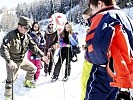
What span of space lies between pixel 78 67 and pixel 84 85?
7380mm

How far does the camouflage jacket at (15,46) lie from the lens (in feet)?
19.5

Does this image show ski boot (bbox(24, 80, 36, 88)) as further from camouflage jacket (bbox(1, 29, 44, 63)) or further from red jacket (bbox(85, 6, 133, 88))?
red jacket (bbox(85, 6, 133, 88))

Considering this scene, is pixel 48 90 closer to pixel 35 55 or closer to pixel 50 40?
pixel 35 55

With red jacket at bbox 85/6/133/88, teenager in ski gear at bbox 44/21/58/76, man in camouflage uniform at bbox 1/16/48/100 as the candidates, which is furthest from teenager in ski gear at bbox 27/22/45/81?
red jacket at bbox 85/6/133/88

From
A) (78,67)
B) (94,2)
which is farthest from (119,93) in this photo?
(78,67)

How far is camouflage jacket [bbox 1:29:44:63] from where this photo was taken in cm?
593

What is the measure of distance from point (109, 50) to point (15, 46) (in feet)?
11.9

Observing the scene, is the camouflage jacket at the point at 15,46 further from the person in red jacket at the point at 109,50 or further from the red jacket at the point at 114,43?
the red jacket at the point at 114,43

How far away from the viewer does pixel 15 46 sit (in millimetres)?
6215

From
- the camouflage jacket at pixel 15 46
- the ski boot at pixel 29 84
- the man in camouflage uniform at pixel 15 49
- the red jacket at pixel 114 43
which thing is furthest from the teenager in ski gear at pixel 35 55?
the red jacket at pixel 114 43

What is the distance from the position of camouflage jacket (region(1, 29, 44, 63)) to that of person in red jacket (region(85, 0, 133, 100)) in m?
3.04

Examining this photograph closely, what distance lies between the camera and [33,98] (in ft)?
23.6

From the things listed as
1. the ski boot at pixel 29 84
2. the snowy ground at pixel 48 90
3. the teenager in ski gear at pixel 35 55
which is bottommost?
the snowy ground at pixel 48 90

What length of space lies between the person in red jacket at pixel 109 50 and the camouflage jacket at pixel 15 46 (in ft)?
9.97
